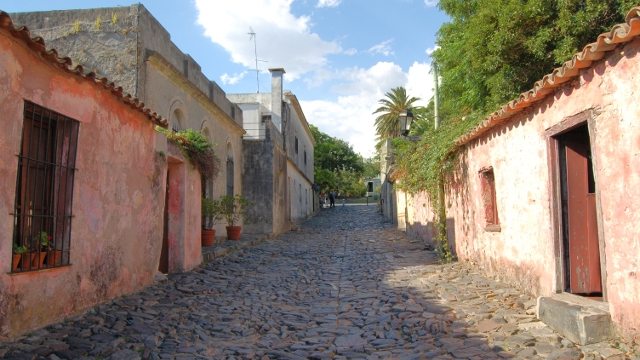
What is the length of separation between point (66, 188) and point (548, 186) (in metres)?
5.89

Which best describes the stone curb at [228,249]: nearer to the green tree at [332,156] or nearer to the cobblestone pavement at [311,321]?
the cobblestone pavement at [311,321]

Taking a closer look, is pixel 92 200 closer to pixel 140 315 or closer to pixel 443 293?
pixel 140 315

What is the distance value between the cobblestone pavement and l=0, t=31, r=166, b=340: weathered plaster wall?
0.29 meters

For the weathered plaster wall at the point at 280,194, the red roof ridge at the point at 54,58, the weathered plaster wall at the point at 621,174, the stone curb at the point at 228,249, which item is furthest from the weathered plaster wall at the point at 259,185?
the weathered plaster wall at the point at 621,174

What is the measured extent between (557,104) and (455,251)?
19.1 ft

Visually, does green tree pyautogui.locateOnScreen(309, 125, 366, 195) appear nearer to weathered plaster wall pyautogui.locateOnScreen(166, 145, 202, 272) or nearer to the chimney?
the chimney

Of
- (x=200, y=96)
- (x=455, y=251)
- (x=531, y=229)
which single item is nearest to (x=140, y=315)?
(x=531, y=229)

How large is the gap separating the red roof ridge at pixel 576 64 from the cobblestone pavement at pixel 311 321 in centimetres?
261

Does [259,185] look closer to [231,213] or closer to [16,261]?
[231,213]

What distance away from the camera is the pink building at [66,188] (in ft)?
15.6

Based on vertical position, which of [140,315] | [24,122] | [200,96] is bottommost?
[140,315]

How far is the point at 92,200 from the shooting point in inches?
243

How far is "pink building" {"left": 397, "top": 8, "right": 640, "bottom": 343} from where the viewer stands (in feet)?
14.5

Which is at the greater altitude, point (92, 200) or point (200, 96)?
point (200, 96)
